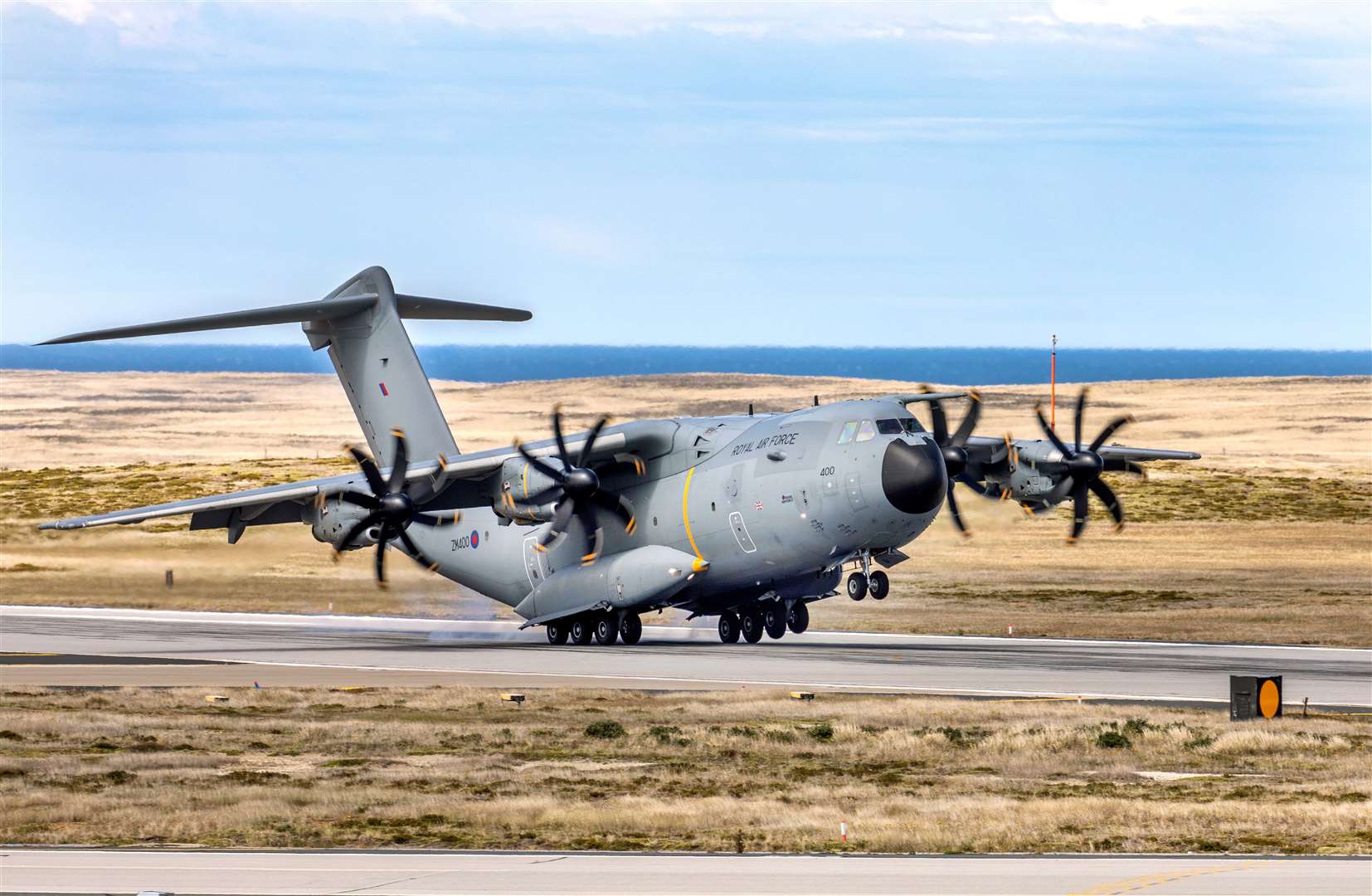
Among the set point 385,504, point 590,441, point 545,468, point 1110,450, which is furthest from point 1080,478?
point 385,504

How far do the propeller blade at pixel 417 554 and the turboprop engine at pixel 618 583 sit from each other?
266 centimetres

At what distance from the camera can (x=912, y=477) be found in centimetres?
3428

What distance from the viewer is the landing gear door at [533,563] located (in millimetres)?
40625

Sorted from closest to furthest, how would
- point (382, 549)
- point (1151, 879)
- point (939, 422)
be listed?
point (1151, 879), point (382, 549), point (939, 422)

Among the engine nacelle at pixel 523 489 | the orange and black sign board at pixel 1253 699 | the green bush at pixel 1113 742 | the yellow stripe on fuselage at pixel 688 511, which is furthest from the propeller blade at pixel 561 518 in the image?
the green bush at pixel 1113 742

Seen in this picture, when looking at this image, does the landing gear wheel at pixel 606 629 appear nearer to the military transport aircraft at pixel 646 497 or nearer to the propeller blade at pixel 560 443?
the military transport aircraft at pixel 646 497

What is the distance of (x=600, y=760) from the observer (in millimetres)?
23766

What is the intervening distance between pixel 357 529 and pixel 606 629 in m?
6.16

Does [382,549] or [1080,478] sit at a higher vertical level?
[1080,478]

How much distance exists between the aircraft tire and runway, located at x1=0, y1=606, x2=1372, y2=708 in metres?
0.46

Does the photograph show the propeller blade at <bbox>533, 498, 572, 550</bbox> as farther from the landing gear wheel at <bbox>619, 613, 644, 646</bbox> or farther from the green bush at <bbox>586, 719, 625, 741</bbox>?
the green bush at <bbox>586, 719, 625, 741</bbox>

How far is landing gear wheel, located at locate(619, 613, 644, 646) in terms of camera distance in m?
39.9

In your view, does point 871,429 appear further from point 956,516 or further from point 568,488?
point 568,488

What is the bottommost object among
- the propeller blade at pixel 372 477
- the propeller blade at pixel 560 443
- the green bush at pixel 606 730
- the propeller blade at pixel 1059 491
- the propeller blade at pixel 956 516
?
the green bush at pixel 606 730
